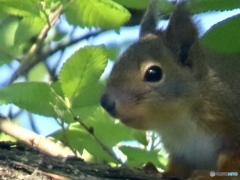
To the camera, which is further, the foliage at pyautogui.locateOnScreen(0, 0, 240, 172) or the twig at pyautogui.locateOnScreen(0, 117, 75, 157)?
the twig at pyautogui.locateOnScreen(0, 117, 75, 157)

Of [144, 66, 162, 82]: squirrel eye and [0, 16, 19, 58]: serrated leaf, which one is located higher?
[0, 16, 19, 58]: serrated leaf

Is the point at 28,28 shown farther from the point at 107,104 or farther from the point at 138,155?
the point at 138,155

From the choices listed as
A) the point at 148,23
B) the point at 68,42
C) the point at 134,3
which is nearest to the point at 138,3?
the point at 134,3

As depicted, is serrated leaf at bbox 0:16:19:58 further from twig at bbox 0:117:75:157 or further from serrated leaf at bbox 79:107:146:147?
serrated leaf at bbox 79:107:146:147

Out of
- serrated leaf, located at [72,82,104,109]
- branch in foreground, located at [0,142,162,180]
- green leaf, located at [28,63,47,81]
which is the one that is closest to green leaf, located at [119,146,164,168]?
serrated leaf, located at [72,82,104,109]

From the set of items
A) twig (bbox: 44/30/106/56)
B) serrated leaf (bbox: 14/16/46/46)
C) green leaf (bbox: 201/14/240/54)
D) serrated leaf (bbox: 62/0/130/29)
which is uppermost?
Answer: twig (bbox: 44/30/106/56)

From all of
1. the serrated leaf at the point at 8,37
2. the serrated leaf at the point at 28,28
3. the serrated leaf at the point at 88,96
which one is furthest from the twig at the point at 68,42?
the serrated leaf at the point at 88,96

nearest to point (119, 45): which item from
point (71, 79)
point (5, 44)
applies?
point (5, 44)

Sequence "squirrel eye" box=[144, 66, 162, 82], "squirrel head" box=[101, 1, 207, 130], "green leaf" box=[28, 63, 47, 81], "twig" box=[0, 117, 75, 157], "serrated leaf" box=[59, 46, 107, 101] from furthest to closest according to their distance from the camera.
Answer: "green leaf" box=[28, 63, 47, 81] → "twig" box=[0, 117, 75, 157] → "squirrel eye" box=[144, 66, 162, 82] → "squirrel head" box=[101, 1, 207, 130] → "serrated leaf" box=[59, 46, 107, 101]
